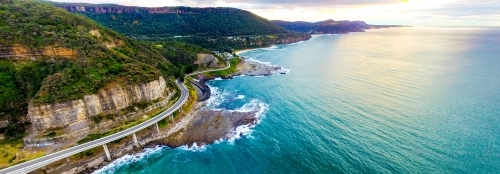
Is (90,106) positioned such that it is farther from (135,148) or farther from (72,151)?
(135,148)

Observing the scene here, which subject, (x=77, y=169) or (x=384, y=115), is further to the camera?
(x=384, y=115)

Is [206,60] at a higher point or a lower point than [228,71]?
higher

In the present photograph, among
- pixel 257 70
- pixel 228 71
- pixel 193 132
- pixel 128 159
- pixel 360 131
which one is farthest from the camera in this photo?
pixel 257 70

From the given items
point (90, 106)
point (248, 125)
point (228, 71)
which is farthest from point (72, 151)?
point (228, 71)

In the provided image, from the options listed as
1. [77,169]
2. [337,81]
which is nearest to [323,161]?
[77,169]

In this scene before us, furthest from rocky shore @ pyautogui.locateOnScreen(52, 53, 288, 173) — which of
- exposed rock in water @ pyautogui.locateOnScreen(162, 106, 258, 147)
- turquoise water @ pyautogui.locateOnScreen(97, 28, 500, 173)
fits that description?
turquoise water @ pyautogui.locateOnScreen(97, 28, 500, 173)

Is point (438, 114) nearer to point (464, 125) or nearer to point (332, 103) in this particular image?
point (464, 125)

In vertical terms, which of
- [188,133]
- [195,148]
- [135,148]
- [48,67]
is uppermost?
[48,67]
